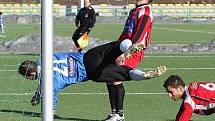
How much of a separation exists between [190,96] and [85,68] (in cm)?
247

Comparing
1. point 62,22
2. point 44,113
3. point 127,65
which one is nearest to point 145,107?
point 127,65

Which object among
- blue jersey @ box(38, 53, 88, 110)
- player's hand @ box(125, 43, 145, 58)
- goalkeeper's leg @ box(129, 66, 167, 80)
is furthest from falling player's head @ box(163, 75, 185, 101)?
blue jersey @ box(38, 53, 88, 110)

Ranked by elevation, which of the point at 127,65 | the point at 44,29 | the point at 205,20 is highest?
the point at 44,29

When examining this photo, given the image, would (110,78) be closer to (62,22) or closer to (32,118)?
(32,118)

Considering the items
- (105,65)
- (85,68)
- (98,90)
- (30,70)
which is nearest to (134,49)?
(105,65)

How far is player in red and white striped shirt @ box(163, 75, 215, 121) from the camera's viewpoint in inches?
305

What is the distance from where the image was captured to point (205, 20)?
62.4m

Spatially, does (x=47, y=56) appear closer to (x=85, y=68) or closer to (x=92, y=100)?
(x=85, y=68)

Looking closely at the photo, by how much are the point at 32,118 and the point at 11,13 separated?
5106 cm

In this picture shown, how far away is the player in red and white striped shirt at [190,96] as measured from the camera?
775 centimetres

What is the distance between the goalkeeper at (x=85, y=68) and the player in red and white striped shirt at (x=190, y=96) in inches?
70.3

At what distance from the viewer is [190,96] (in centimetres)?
785

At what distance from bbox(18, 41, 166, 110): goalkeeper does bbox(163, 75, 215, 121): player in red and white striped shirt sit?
1.79 metres

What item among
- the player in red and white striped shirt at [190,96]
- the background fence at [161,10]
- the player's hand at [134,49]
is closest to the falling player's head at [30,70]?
the player's hand at [134,49]
